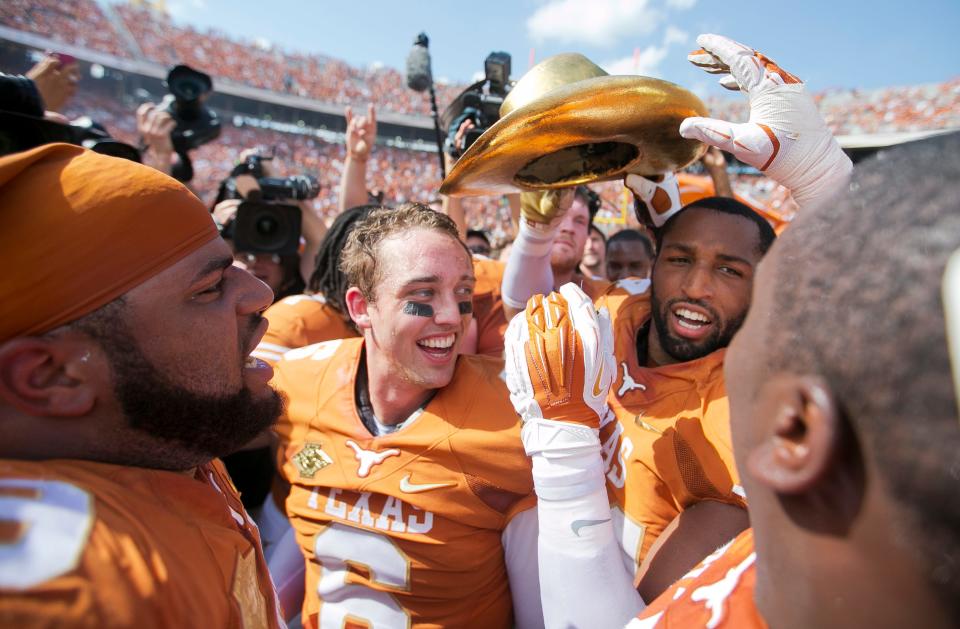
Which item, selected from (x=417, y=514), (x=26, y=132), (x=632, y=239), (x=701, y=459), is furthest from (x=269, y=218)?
(x=632, y=239)

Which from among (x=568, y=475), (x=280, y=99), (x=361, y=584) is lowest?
(x=361, y=584)

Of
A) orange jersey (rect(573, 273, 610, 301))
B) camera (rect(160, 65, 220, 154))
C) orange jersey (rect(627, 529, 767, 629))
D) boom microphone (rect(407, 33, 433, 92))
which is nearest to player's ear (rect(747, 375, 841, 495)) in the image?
orange jersey (rect(627, 529, 767, 629))

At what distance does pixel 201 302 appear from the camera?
1159 mm

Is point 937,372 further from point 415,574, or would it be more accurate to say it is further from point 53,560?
point 415,574

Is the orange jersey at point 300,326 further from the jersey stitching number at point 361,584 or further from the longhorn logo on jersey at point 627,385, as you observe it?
the longhorn logo on jersey at point 627,385

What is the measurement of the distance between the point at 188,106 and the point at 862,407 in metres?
4.79

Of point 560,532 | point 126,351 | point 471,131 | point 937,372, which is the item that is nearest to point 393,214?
point 471,131

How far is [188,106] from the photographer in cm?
409

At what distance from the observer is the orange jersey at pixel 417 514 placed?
170 centimetres

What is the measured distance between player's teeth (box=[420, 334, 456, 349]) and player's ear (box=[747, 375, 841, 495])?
1.36m

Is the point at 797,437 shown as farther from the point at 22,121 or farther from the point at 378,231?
the point at 22,121

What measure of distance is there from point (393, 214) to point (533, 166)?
580 millimetres

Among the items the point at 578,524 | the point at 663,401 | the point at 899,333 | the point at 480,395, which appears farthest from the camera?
the point at 480,395

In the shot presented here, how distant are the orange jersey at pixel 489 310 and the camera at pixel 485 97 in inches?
28.3
